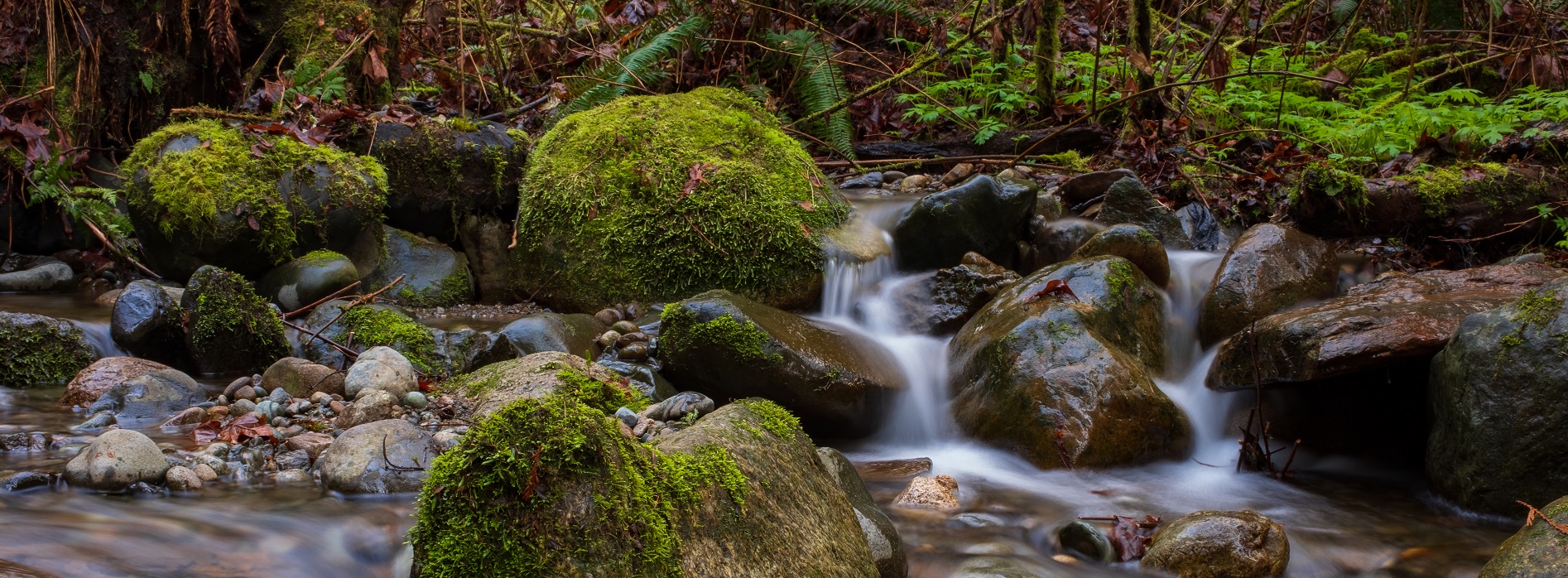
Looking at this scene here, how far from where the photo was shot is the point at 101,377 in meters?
4.55

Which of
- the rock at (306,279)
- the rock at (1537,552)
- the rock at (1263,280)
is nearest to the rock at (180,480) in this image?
the rock at (306,279)

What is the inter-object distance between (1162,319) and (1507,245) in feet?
8.54

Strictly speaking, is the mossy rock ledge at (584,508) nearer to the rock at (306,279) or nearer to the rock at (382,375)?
the rock at (382,375)

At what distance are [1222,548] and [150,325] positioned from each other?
17.0 ft

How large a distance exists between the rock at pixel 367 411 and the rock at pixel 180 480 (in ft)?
2.82

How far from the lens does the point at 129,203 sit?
6293mm

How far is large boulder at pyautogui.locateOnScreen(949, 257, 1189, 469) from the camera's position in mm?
4504

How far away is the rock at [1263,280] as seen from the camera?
17.7 ft

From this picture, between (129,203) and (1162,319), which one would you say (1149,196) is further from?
(129,203)

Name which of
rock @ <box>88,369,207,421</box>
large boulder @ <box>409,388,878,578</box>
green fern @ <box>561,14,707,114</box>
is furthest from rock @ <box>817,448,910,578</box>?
green fern @ <box>561,14,707,114</box>

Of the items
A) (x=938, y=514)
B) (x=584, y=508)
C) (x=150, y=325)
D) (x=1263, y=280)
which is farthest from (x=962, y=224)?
(x=584, y=508)

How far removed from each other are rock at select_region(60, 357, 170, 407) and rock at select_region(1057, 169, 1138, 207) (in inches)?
231

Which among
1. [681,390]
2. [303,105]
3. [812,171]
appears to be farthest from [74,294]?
[812,171]

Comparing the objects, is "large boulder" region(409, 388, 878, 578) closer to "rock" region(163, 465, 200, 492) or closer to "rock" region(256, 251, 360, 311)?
"rock" region(163, 465, 200, 492)
